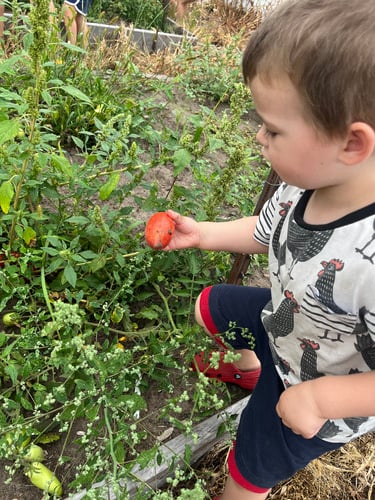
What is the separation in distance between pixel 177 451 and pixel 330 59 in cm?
141

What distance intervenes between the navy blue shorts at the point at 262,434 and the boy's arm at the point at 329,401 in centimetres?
26

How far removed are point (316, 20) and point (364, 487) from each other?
77.0 inches

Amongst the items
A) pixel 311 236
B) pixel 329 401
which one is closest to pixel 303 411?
pixel 329 401

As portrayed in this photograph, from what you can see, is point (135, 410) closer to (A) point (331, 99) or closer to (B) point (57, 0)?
(A) point (331, 99)

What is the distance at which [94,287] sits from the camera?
2.11 meters

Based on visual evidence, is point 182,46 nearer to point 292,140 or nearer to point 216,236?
point 216,236

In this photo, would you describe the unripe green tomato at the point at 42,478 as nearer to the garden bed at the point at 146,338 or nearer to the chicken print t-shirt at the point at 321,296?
the garden bed at the point at 146,338

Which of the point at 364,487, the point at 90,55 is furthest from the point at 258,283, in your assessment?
the point at 90,55

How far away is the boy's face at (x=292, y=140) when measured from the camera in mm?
1111

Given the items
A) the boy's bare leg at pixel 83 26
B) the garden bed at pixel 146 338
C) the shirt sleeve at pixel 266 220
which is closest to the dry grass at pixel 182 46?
the boy's bare leg at pixel 83 26

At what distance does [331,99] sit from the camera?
1.05m

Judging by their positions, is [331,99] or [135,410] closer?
[331,99]

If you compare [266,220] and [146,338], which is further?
[146,338]

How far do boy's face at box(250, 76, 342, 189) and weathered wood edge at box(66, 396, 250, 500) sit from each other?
0.94m
